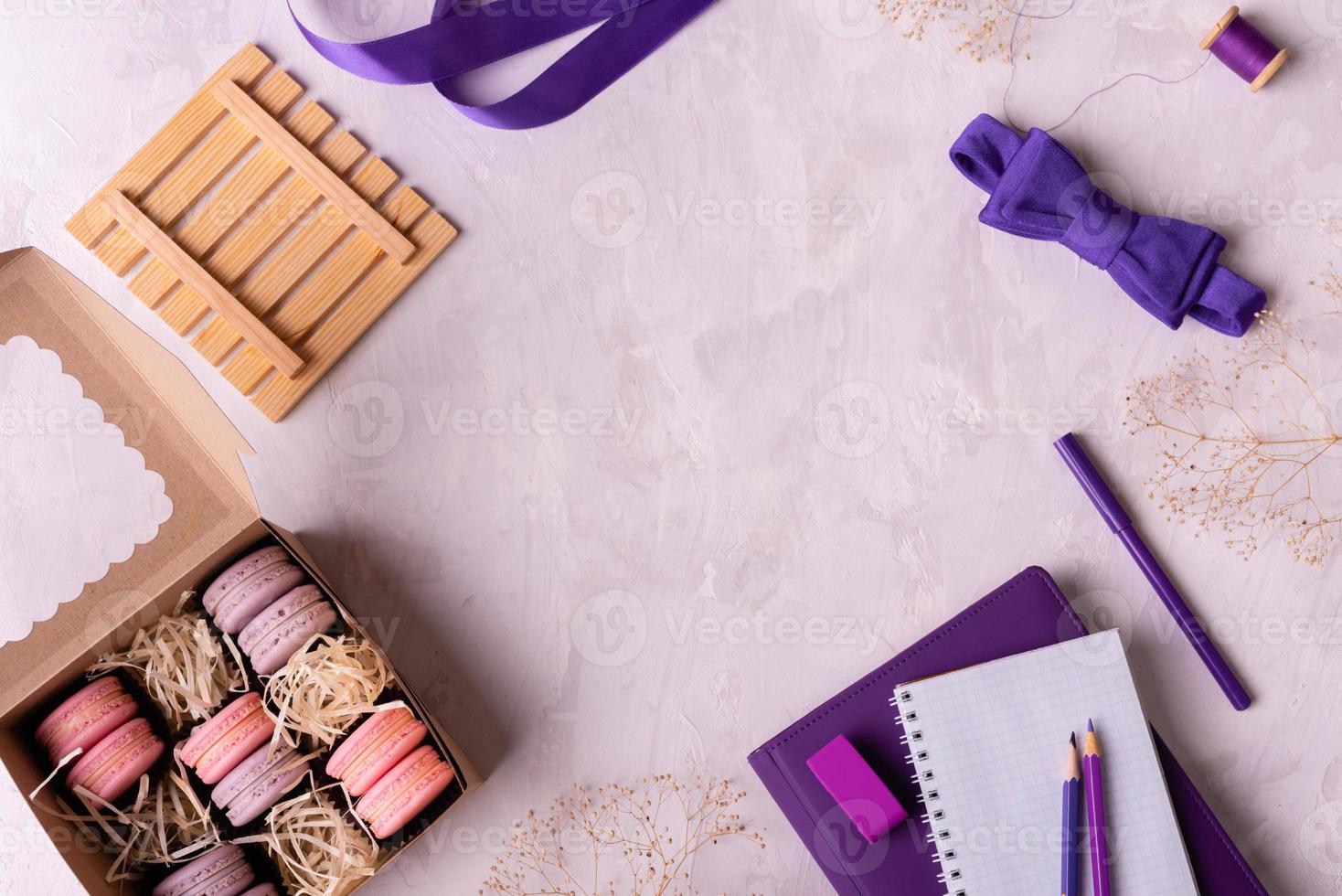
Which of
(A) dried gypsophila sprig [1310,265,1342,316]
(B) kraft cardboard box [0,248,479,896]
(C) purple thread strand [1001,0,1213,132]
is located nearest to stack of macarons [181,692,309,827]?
(B) kraft cardboard box [0,248,479,896]

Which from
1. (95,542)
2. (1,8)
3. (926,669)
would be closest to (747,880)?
(926,669)

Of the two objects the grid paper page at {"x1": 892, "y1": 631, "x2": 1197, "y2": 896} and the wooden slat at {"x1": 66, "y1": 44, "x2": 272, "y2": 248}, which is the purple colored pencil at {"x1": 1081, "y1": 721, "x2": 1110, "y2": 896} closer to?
the grid paper page at {"x1": 892, "y1": 631, "x2": 1197, "y2": 896}

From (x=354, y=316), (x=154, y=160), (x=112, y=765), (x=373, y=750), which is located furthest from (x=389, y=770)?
(x=154, y=160)

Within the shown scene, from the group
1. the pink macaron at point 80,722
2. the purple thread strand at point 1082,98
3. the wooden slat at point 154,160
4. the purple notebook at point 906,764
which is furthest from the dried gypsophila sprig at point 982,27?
the pink macaron at point 80,722

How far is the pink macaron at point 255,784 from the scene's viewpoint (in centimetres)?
90

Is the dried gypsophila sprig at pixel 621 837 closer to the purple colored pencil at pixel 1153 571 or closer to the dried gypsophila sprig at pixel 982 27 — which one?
the purple colored pencil at pixel 1153 571

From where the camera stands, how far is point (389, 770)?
0.90 meters

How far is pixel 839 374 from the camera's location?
1.04 meters

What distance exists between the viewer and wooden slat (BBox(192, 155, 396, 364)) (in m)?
1.04

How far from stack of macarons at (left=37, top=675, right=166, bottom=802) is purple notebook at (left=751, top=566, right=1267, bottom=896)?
1.90ft

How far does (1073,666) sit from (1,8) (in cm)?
134

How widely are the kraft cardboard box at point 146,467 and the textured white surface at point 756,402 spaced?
16 centimetres

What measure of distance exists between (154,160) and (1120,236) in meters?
1.02

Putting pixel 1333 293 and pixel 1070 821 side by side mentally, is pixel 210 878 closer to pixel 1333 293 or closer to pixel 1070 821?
pixel 1070 821
